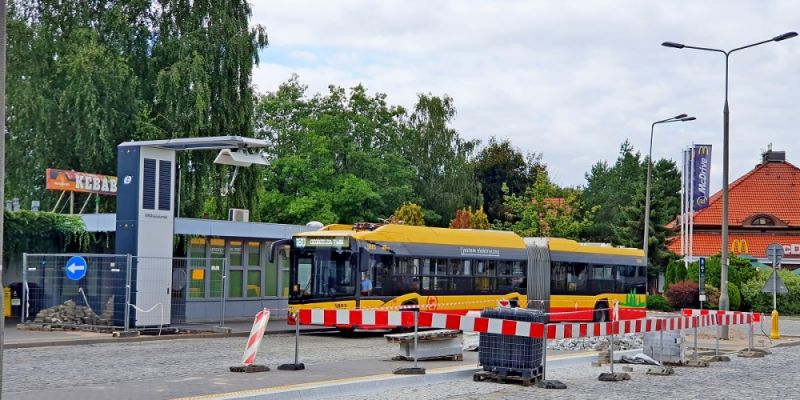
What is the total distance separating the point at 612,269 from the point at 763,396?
22.9m

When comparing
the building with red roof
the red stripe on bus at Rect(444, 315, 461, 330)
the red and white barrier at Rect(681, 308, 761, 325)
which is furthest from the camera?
the building with red roof

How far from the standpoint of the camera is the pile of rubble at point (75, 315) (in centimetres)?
2623

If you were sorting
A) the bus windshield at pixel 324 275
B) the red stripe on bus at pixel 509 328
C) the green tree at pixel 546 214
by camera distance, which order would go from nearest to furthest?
the red stripe on bus at pixel 509 328, the bus windshield at pixel 324 275, the green tree at pixel 546 214

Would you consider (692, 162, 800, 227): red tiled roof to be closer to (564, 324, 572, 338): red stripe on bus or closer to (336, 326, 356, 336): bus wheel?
(336, 326, 356, 336): bus wheel

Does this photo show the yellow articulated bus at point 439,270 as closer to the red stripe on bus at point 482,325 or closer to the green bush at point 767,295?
the red stripe on bus at point 482,325

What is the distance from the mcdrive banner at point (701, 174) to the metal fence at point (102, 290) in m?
33.6

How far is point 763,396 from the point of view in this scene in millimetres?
15930

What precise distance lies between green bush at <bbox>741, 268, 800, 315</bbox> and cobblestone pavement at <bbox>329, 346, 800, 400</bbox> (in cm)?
3259

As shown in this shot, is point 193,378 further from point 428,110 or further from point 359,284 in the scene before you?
point 428,110

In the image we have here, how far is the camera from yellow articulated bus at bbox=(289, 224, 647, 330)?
2752cm

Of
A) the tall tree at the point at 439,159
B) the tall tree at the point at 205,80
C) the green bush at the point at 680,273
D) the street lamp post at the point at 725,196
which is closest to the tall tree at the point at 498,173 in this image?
the tall tree at the point at 439,159

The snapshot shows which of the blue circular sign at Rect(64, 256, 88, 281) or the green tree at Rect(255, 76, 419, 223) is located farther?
the green tree at Rect(255, 76, 419, 223)

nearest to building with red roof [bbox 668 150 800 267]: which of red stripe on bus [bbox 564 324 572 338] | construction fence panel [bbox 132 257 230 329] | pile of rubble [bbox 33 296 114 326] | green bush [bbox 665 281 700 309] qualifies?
green bush [bbox 665 281 700 309]

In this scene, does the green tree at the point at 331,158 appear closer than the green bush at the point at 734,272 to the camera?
No
